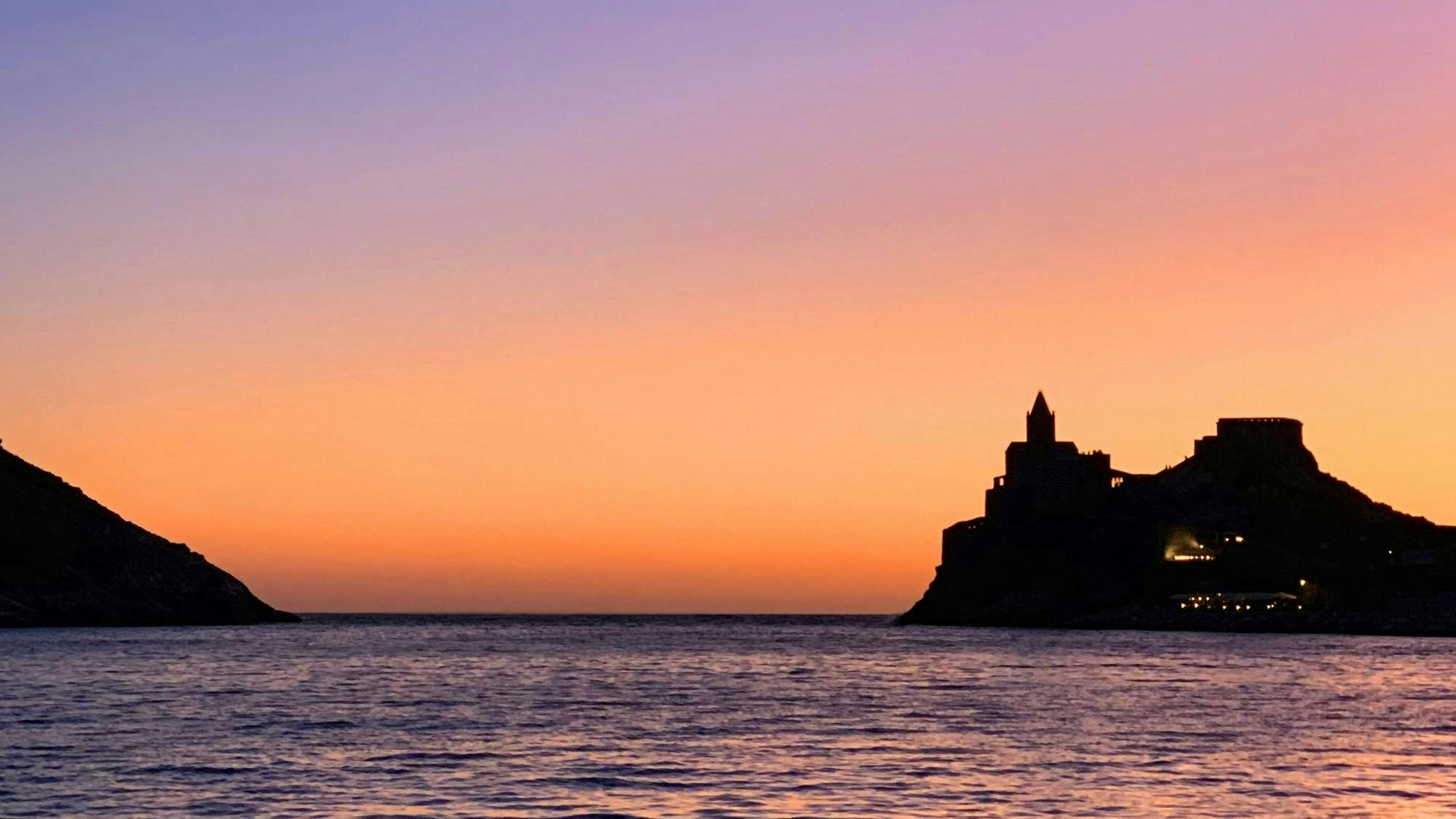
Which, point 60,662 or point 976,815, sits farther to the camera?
point 60,662

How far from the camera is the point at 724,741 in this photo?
63.2 m

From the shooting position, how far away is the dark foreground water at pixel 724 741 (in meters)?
45.4

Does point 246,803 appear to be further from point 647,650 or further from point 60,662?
point 647,650

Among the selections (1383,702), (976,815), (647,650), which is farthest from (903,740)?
(647,650)

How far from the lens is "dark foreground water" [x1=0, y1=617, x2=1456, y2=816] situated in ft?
149

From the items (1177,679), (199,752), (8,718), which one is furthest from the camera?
(1177,679)

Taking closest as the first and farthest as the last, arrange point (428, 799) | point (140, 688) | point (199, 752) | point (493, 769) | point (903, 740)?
point (428, 799) → point (493, 769) → point (199, 752) → point (903, 740) → point (140, 688)

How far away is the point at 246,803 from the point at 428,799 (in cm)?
493

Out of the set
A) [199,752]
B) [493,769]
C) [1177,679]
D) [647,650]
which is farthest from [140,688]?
[647,650]

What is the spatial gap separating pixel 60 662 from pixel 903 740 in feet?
289

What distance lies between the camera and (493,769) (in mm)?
53469

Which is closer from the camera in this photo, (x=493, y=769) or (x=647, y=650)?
(x=493, y=769)

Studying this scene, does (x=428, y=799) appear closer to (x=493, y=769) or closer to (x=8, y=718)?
(x=493, y=769)

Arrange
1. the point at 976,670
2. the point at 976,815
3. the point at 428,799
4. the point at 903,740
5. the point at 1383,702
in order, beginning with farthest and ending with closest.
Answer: the point at 976,670
the point at 1383,702
the point at 903,740
the point at 428,799
the point at 976,815
